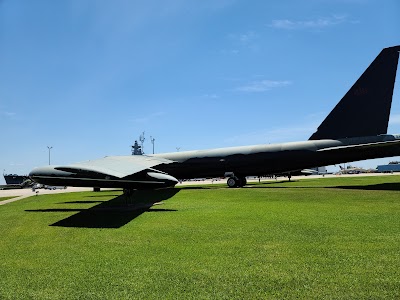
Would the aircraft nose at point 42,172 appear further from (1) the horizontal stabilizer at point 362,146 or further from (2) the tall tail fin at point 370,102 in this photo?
(2) the tall tail fin at point 370,102

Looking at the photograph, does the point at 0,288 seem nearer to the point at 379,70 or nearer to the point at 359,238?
the point at 359,238

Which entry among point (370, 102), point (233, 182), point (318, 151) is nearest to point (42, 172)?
point (233, 182)

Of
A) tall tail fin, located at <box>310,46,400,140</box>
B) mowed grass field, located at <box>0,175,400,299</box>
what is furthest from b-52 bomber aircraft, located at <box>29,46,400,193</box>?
mowed grass field, located at <box>0,175,400,299</box>

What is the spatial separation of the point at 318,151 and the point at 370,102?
17.3 feet

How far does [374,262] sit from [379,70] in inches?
835

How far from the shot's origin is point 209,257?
24.3 ft

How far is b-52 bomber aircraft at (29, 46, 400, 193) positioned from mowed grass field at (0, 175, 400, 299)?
7.22m

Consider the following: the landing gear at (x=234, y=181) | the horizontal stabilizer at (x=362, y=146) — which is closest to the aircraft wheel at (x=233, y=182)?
the landing gear at (x=234, y=181)

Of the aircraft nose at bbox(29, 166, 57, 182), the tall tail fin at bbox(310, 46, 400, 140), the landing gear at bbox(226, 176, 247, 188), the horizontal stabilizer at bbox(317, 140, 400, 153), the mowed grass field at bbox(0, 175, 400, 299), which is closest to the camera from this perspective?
the mowed grass field at bbox(0, 175, 400, 299)

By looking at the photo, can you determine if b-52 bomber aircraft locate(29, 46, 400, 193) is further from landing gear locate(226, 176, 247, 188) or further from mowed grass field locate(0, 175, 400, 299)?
mowed grass field locate(0, 175, 400, 299)

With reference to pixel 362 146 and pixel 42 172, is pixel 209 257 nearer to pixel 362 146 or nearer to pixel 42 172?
pixel 42 172

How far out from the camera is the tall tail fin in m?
23.7

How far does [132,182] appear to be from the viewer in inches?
704

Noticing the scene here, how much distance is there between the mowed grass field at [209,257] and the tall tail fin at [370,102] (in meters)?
13.7
